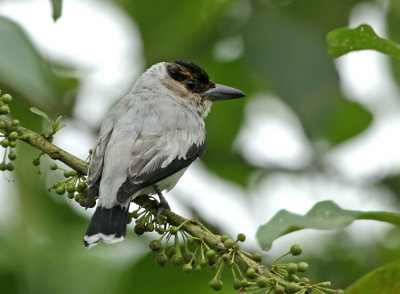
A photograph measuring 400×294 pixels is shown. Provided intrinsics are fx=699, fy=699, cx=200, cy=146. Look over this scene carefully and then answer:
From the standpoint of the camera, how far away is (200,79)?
5.41 metres

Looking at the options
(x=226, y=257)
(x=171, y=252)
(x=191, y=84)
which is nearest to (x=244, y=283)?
(x=226, y=257)

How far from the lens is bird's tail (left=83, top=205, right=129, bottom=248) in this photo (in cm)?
350

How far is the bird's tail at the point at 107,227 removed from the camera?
3500mm

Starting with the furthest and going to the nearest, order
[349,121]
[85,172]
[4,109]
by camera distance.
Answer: [349,121], [85,172], [4,109]

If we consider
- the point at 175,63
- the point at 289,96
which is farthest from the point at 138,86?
the point at 289,96

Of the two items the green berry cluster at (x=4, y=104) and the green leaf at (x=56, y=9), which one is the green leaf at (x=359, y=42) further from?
the green berry cluster at (x=4, y=104)

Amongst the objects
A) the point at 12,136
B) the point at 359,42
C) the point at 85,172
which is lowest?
the point at 12,136

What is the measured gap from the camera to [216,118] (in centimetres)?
491

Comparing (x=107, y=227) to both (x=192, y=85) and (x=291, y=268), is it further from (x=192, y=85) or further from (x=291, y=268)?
(x=192, y=85)

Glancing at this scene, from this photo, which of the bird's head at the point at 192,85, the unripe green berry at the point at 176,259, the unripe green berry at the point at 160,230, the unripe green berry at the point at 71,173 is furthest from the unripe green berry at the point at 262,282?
the bird's head at the point at 192,85

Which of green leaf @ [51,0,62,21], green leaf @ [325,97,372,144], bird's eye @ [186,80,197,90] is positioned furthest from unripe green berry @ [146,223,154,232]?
bird's eye @ [186,80,197,90]

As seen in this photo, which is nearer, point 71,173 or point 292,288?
point 292,288

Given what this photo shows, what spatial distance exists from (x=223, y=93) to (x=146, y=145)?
0.93 m

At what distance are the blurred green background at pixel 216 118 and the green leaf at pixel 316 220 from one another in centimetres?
119
